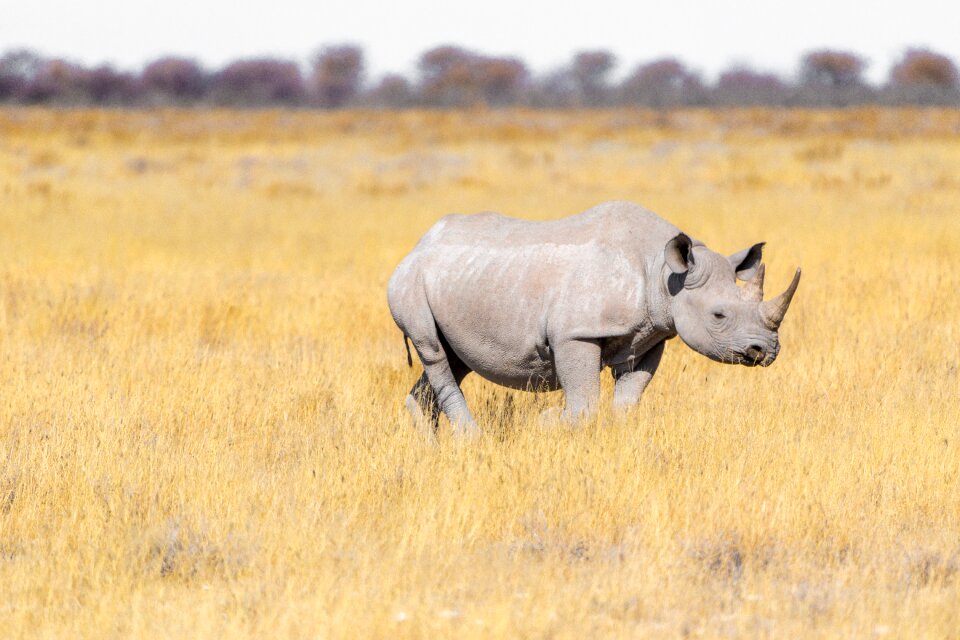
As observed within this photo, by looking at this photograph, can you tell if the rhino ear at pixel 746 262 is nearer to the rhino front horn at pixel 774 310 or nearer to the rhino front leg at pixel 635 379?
the rhino front horn at pixel 774 310

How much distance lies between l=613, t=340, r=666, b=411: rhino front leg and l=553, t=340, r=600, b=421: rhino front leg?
0.27 meters

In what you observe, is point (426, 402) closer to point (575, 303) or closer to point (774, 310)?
point (575, 303)

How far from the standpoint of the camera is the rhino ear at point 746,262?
5.55 m

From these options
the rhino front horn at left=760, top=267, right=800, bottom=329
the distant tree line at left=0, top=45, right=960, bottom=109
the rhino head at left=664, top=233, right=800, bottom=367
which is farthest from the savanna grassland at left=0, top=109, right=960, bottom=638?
the distant tree line at left=0, top=45, right=960, bottom=109

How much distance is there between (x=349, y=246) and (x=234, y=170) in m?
12.2

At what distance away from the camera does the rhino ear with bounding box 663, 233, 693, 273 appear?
530 cm

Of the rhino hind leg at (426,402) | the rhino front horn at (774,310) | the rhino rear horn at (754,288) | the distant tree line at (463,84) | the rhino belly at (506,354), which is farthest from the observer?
the distant tree line at (463,84)

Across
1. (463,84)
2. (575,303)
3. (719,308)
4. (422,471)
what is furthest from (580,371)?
(463,84)

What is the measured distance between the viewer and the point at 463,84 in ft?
252

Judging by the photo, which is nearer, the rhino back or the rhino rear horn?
the rhino rear horn

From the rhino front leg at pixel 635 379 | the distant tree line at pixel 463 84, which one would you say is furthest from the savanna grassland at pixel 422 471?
the distant tree line at pixel 463 84

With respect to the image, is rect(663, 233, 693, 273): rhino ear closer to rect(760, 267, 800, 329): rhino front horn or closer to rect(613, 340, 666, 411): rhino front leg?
rect(760, 267, 800, 329): rhino front horn

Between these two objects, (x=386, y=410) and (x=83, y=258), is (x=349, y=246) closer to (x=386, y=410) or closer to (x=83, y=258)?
(x=83, y=258)

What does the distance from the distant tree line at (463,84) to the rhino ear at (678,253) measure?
46.5 metres
